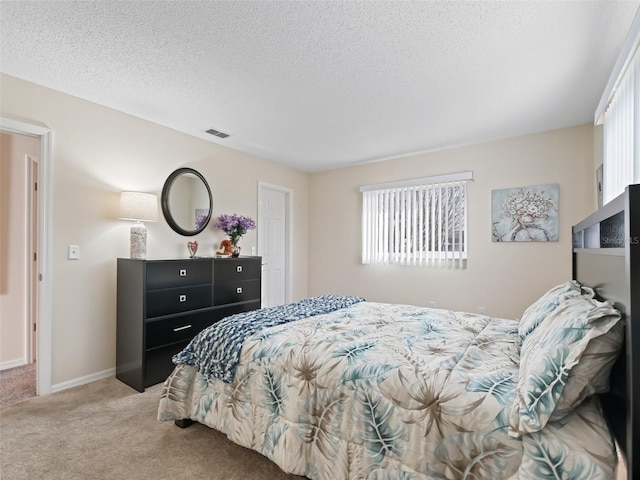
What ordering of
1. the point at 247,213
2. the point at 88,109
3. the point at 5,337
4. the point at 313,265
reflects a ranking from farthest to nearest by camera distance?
the point at 313,265, the point at 247,213, the point at 5,337, the point at 88,109

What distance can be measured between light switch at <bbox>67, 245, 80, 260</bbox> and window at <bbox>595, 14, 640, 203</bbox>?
404 centimetres

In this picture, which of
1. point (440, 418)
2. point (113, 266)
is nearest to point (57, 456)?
point (113, 266)

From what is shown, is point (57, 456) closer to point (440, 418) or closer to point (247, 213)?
point (440, 418)

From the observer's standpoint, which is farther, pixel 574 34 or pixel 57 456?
pixel 574 34

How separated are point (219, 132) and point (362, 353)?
3067 millimetres

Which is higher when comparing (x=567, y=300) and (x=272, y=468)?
(x=567, y=300)

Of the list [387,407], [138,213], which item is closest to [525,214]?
[387,407]

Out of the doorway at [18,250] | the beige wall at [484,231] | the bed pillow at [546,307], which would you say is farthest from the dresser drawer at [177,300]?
the bed pillow at [546,307]

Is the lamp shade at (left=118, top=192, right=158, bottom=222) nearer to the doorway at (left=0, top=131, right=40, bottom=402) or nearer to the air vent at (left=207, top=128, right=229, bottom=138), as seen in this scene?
the air vent at (left=207, top=128, right=229, bottom=138)

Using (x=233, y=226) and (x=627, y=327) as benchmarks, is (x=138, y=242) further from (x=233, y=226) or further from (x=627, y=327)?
(x=627, y=327)

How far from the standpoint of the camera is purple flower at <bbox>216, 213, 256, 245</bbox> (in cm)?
394

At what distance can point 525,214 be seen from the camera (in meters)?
3.69

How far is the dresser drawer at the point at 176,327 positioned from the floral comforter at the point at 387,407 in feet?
3.04

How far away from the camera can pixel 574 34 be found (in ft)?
6.55
